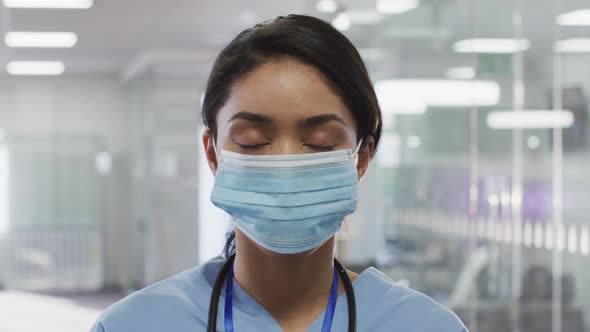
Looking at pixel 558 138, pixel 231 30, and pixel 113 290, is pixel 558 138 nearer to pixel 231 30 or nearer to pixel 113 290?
pixel 231 30

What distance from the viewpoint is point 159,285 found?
116 cm

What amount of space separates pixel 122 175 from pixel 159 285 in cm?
941

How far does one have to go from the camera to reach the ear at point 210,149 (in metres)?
1.15

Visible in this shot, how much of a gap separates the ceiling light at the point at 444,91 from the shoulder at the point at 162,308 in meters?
2.93

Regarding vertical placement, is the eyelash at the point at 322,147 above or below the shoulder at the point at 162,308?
above

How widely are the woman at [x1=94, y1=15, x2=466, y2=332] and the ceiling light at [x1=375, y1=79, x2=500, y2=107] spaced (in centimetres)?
285

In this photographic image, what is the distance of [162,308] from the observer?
1133 millimetres

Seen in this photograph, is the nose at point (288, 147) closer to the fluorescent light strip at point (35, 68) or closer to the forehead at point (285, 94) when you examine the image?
the forehead at point (285, 94)

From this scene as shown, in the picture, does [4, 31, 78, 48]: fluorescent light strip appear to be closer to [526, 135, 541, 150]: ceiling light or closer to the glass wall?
the glass wall

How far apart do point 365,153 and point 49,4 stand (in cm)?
557

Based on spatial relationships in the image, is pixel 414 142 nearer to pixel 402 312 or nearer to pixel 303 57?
pixel 402 312

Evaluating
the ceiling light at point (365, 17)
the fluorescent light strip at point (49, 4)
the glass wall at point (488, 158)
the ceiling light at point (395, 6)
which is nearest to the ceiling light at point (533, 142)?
the glass wall at point (488, 158)

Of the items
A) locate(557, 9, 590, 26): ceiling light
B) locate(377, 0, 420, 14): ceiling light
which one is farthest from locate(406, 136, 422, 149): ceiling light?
locate(557, 9, 590, 26): ceiling light

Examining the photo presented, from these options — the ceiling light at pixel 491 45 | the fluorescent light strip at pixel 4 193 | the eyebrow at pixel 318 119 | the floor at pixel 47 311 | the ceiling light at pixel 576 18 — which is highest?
the eyebrow at pixel 318 119
